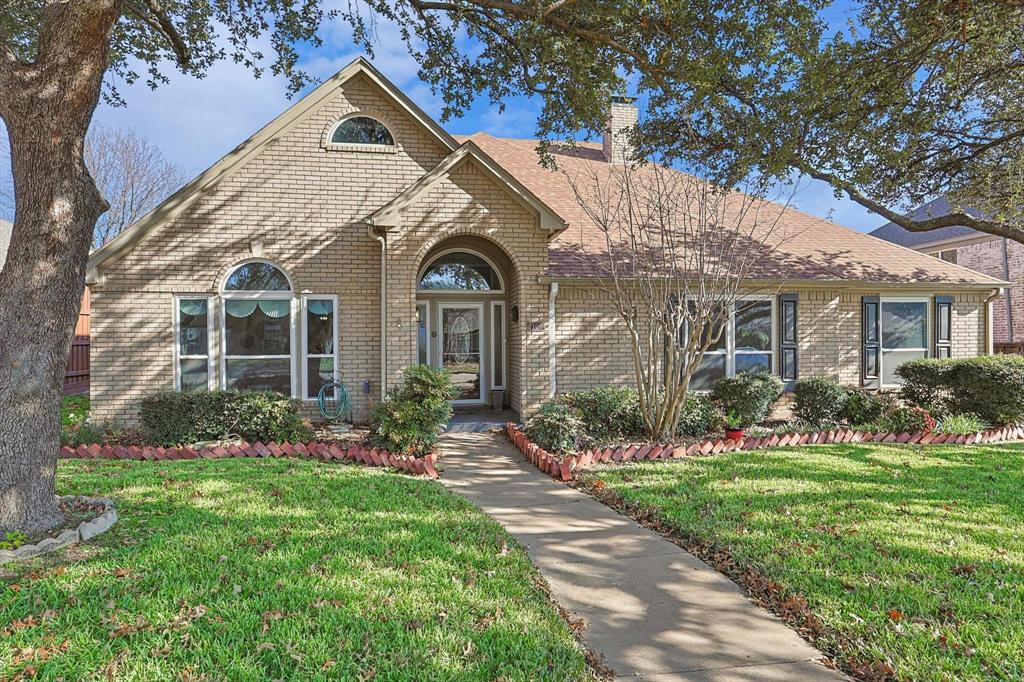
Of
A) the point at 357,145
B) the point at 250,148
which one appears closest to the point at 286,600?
the point at 250,148

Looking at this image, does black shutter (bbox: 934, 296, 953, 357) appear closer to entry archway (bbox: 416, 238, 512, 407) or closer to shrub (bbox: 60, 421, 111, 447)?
entry archway (bbox: 416, 238, 512, 407)

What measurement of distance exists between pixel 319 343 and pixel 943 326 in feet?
46.2

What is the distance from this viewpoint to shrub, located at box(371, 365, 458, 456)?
8.55 metres

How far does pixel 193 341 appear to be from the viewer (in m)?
11.0

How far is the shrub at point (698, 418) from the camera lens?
10000 millimetres

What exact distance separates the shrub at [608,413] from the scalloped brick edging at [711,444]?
2.70 feet

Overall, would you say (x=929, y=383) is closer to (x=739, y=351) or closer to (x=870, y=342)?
(x=870, y=342)

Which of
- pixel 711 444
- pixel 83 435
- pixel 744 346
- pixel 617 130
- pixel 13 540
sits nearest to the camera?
pixel 13 540

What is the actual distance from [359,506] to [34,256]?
3.57m

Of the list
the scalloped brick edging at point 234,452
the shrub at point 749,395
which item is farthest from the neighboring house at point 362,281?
the scalloped brick edging at point 234,452

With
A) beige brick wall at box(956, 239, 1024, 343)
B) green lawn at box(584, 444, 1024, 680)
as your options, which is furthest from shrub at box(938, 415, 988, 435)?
beige brick wall at box(956, 239, 1024, 343)

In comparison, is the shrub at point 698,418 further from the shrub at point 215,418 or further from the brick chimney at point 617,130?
the brick chimney at point 617,130

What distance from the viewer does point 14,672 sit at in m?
3.08

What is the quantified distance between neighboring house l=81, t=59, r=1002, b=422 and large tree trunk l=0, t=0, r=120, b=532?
5.45 metres
